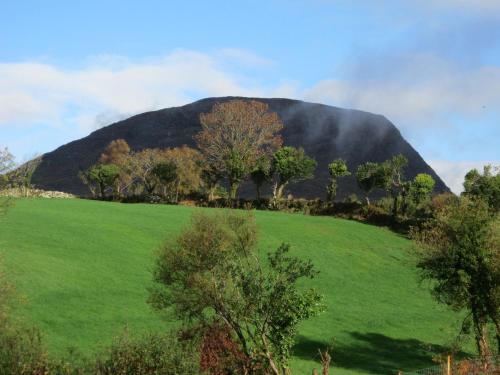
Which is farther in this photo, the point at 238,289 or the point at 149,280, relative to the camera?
the point at 149,280

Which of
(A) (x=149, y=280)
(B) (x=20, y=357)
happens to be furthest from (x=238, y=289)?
(A) (x=149, y=280)

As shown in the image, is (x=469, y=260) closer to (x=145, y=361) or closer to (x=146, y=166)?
(x=145, y=361)

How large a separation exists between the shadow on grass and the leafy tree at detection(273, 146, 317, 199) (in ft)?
159

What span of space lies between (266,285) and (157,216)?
4557 cm

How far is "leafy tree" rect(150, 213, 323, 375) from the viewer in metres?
27.2

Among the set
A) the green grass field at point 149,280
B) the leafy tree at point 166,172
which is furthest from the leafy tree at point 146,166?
the green grass field at point 149,280

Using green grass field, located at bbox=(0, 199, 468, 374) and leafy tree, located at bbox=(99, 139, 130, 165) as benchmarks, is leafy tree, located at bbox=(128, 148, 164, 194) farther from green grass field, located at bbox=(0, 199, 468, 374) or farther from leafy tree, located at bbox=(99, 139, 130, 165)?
leafy tree, located at bbox=(99, 139, 130, 165)

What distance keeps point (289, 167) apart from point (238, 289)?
69.1m

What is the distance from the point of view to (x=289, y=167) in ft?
314

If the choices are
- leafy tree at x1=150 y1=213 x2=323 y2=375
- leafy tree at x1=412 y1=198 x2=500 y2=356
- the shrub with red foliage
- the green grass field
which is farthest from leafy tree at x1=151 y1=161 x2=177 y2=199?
the shrub with red foliage

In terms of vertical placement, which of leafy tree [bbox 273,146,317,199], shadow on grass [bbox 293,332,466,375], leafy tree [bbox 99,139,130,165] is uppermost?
leafy tree [bbox 99,139,130,165]

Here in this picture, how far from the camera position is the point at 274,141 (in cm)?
11169

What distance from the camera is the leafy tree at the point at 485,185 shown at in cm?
8031

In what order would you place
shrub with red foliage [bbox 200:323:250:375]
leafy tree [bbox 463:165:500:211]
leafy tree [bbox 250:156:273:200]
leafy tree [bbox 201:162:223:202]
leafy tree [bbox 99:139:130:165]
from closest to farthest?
shrub with red foliage [bbox 200:323:250:375] → leafy tree [bbox 463:165:500:211] → leafy tree [bbox 250:156:273:200] → leafy tree [bbox 201:162:223:202] → leafy tree [bbox 99:139:130:165]
